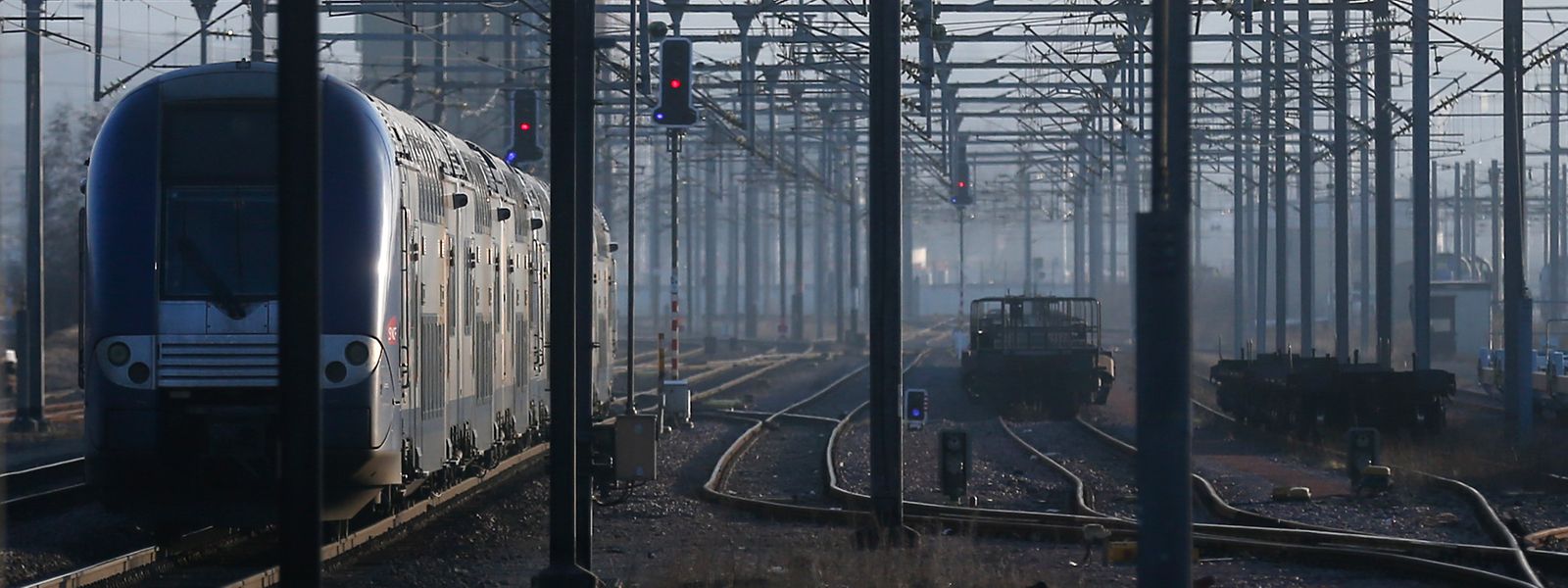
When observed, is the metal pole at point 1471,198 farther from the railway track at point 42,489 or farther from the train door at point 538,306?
the railway track at point 42,489

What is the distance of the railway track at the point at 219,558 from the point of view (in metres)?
12.8

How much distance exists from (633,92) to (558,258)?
1288 centimetres

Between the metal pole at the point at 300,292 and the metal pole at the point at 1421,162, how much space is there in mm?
26826

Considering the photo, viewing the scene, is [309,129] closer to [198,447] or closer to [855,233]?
[198,447]

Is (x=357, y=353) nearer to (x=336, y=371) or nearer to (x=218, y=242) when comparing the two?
(x=336, y=371)

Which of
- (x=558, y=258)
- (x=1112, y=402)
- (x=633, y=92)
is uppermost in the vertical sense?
(x=633, y=92)

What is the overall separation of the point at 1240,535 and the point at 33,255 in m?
21.6

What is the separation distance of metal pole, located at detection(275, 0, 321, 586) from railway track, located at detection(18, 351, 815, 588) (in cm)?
486

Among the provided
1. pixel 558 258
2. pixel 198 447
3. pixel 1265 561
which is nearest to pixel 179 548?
pixel 198 447

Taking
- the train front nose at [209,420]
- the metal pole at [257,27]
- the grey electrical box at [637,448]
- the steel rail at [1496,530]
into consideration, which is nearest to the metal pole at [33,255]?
the metal pole at [257,27]

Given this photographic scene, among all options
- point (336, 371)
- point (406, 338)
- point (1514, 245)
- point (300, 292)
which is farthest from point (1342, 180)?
point (300, 292)

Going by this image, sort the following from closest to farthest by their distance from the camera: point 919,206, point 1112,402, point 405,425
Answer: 1. point 405,425
2. point 1112,402
3. point 919,206

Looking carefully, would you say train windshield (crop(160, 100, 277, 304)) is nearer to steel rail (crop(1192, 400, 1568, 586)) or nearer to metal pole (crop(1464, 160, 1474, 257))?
steel rail (crop(1192, 400, 1568, 586))

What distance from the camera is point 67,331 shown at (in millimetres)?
57531
